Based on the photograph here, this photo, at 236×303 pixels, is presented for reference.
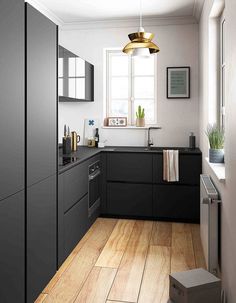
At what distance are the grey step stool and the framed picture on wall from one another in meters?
2.93

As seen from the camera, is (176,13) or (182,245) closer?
(182,245)

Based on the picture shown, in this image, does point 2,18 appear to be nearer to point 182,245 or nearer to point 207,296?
point 207,296

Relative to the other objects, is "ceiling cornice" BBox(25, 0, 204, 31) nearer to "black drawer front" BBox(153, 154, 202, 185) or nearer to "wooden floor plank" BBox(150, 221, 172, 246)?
"black drawer front" BBox(153, 154, 202, 185)

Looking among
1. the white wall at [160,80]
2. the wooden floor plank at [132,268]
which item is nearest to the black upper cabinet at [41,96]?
the wooden floor plank at [132,268]

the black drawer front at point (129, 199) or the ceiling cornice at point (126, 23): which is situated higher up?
the ceiling cornice at point (126, 23)

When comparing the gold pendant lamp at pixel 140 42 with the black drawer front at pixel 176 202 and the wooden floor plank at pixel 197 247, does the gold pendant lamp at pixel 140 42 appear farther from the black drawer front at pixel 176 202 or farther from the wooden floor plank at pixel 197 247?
the wooden floor plank at pixel 197 247

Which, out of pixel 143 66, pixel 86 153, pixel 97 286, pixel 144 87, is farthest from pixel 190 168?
pixel 97 286

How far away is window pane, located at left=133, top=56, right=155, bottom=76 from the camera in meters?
4.92

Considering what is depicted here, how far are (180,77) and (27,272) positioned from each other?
11.0ft

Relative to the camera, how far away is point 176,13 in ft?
14.7

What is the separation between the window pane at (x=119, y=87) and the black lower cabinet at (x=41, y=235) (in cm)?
257

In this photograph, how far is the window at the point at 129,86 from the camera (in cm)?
494

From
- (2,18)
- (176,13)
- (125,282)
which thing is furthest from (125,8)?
(125,282)

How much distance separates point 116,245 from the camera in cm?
357
